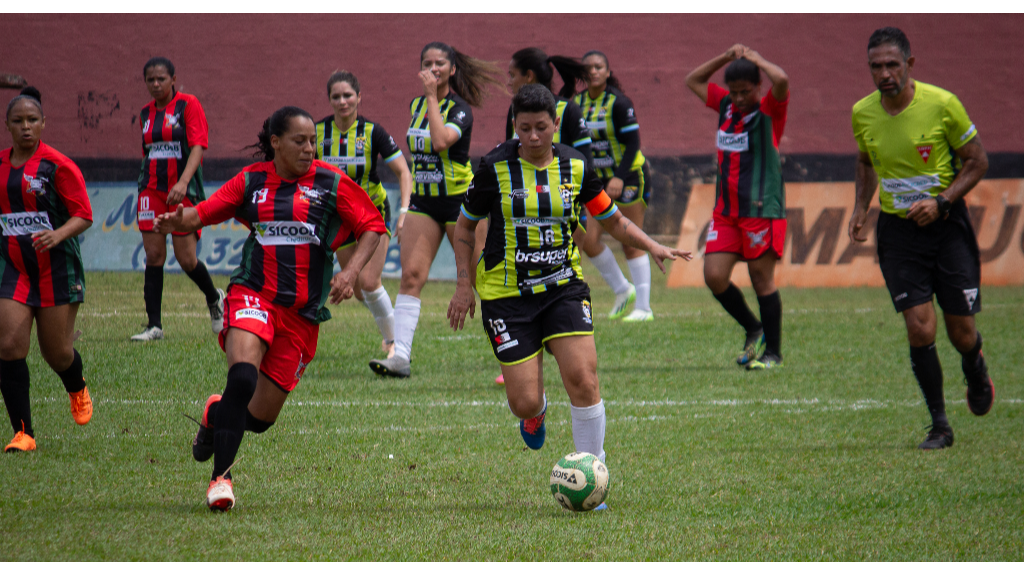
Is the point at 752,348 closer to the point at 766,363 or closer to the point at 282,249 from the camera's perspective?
the point at 766,363

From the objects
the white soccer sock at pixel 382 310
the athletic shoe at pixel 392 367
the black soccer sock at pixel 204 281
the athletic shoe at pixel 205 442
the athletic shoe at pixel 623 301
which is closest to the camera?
the athletic shoe at pixel 205 442

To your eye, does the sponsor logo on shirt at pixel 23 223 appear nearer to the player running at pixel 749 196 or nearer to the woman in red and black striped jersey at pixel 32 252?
the woman in red and black striped jersey at pixel 32 252

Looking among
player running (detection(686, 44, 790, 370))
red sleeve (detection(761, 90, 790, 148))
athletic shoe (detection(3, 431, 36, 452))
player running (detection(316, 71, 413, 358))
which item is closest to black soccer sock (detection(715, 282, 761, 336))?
player running (detection(686, 44, 790, 370))

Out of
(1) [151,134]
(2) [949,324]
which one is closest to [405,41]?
(1) [151,134]

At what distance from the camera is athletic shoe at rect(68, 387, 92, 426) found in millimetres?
5805

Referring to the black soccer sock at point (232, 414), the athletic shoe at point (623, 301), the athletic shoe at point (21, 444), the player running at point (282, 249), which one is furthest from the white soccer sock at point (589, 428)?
the athletic shoe at point (623, 301)

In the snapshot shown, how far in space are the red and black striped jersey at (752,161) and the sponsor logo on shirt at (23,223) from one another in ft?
16.4

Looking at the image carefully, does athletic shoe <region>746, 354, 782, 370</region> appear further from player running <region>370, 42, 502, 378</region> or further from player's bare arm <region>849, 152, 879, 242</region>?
player running <region>370, 42, 502, 378</region>

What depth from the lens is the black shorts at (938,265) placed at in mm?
5703

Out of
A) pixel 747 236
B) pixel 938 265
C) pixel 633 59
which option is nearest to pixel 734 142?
pixel 747 236

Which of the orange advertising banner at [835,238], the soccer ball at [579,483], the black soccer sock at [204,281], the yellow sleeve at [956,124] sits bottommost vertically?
the orange advertising banner at [835,238]

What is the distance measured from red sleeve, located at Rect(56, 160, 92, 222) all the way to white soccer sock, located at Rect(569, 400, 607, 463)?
2.96m

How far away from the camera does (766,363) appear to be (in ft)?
26.9

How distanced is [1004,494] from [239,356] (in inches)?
137
